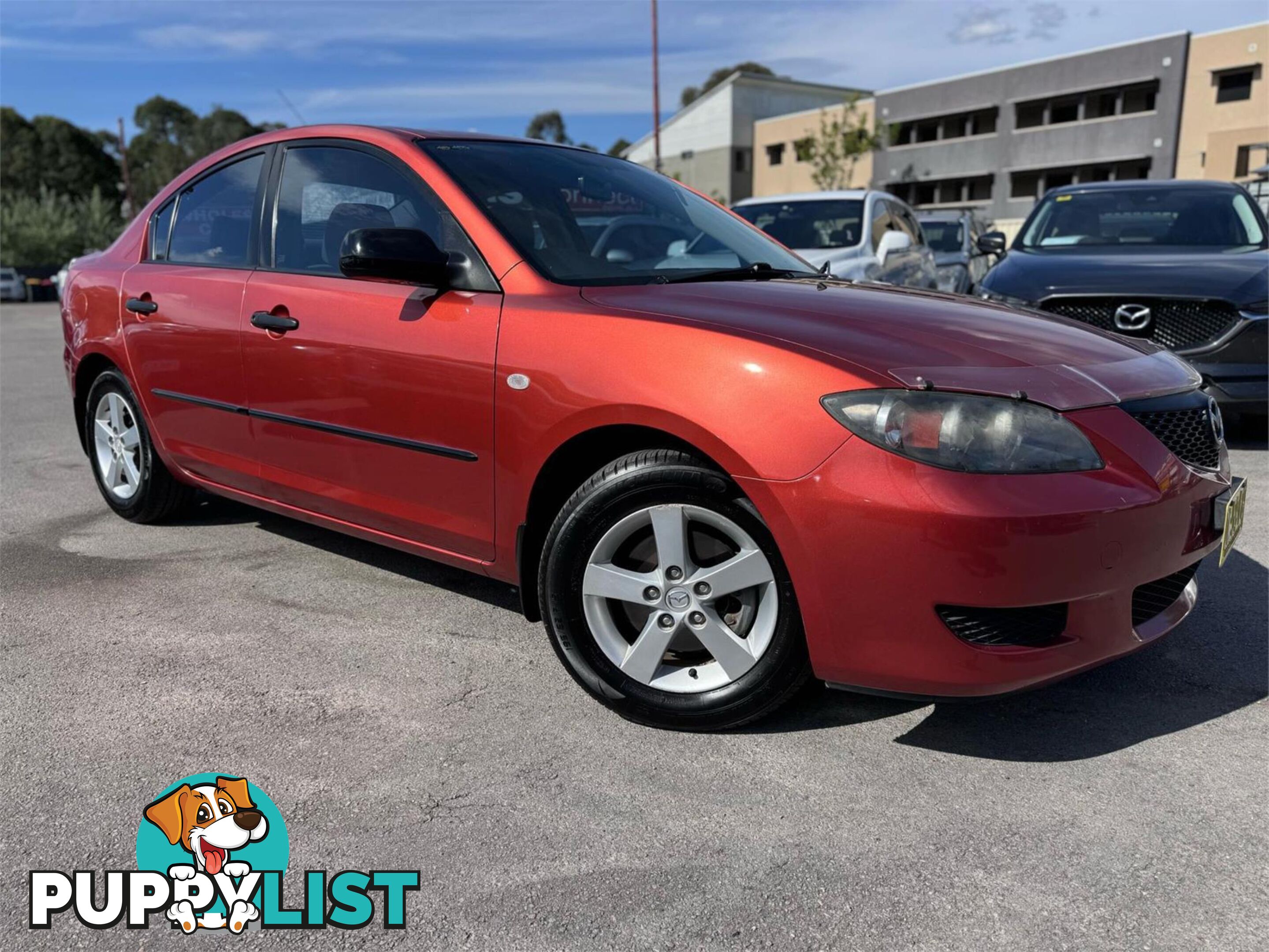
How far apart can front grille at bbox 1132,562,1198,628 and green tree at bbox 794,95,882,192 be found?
43.8m

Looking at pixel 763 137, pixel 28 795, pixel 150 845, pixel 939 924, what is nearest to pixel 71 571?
pixel 28 795

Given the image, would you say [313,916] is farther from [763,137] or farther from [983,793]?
[763,137]

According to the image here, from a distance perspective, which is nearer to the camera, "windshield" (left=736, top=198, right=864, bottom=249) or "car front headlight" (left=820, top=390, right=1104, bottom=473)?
"car front headlight" (left=820, top=390, right=1104, bottom=473)

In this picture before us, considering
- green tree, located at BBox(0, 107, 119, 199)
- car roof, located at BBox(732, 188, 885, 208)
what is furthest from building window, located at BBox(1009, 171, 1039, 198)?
green tree, located at BBox(0, 107, 119, 199)

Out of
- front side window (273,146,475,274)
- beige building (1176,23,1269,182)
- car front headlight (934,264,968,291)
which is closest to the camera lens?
front side window (273,146,475,274)

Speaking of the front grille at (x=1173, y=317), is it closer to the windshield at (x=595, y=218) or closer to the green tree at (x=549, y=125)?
the windshield at (x=595, y=218)

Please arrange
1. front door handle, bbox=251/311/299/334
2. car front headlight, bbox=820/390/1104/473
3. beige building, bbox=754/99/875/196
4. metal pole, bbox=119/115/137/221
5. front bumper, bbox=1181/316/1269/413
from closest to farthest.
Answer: car front headlight, bbox=820/390/1104/473 < front door handle, bbox=251/311/299/334 < front bumper, bbox=1181/316/1269/413 < metal pole, bbox=119/115/137/221 < beige building, bbox=754/99/875/196

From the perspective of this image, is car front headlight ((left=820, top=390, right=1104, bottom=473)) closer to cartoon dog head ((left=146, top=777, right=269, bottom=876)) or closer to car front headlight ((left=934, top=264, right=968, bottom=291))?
cartoon dog head ((left=146, top=777, right=269, bottom=876))

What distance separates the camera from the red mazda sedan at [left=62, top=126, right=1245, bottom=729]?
7.34 feet

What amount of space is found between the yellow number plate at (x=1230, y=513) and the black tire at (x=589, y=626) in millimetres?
1129

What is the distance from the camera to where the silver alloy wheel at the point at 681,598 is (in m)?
2.47

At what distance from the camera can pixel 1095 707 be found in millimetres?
2758

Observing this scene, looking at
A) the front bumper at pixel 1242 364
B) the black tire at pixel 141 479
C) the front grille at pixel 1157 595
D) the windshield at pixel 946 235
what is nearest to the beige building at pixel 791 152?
the windshield at pixel 946 235

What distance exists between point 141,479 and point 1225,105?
42.3 m
